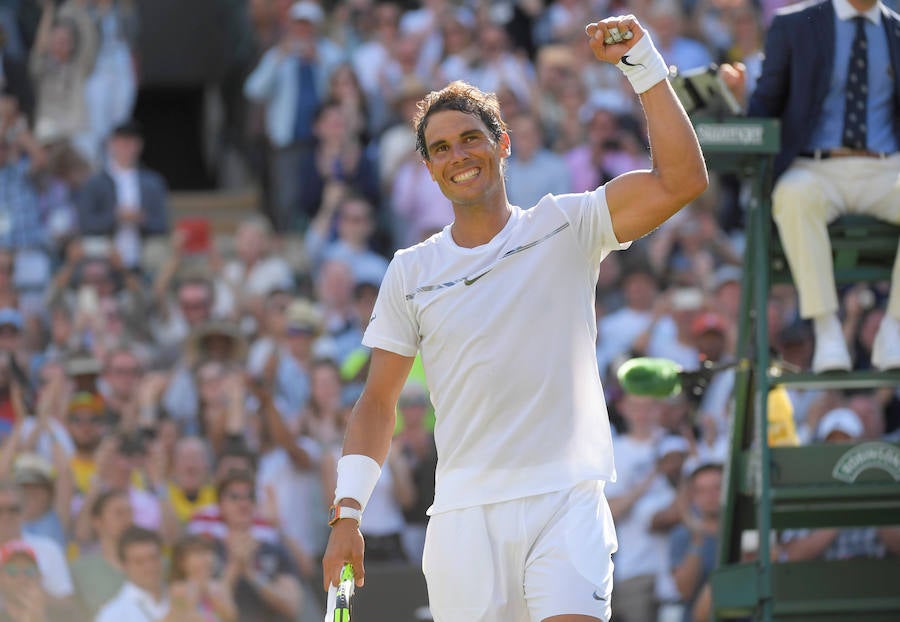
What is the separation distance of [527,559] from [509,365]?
559 mm

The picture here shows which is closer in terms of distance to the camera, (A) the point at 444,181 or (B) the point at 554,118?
(A) the point at 444,181


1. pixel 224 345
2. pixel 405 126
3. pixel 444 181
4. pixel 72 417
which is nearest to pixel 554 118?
pixel 405 126

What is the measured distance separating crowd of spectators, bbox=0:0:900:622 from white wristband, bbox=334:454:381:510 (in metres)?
4.15

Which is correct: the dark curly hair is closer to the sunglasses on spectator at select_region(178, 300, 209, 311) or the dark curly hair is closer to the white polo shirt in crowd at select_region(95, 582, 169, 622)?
the white polo shirt in crowd at select_region(95, 582, 169, 622)

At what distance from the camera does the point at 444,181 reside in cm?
478

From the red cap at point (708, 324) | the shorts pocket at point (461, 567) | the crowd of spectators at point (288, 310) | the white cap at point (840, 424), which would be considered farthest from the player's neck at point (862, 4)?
the red cap at point (708, 324)

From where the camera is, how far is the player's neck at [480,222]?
477 cm

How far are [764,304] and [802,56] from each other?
3.24 ft

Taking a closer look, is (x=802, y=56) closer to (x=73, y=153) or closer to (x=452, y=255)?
(x=452, y=255)

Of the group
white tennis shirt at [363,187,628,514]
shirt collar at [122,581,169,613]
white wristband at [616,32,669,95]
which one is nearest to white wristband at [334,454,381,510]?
white tennis shirt at [363,187,628,514]

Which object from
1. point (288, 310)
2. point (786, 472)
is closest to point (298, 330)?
point (288, 310)

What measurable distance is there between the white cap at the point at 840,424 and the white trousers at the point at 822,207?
117 inches

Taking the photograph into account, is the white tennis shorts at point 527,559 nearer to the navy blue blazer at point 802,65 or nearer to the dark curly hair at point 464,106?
the dark curly hair at point 464,106

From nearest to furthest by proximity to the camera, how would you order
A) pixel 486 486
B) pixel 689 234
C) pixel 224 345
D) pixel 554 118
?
pixel 486 486
pixel 224 345
pixel 689 234
pixel 554 118
